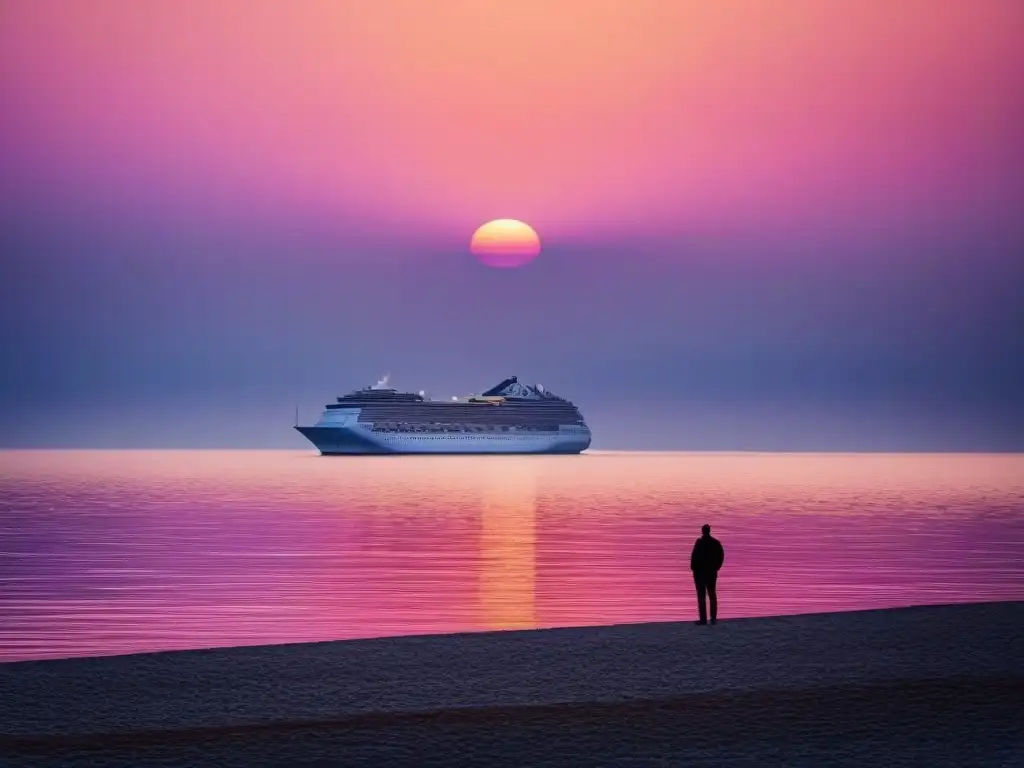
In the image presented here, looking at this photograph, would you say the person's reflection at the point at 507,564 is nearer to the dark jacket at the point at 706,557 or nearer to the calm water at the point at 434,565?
the calm water at the point at 434,565

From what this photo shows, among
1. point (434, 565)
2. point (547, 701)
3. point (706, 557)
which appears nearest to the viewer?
point (547, 701)

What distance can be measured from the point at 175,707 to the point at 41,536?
3478cm

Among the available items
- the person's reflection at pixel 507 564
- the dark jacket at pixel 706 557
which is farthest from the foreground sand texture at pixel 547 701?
the person's reflection at pixel 507 564

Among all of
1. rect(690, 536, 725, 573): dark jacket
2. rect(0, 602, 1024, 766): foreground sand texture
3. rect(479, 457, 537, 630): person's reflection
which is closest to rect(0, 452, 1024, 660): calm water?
rect(479, 457, 537, 630): person's reflection

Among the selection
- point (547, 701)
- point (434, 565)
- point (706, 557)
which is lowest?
point (547, 701)

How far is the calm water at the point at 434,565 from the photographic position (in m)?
24.1

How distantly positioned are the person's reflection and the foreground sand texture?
199 inches

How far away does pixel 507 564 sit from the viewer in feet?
117

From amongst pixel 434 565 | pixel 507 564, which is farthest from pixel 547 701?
pixel 507 564

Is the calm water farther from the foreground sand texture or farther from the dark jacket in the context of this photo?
the foreground sand texture

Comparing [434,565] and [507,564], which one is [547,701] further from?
[507,564]

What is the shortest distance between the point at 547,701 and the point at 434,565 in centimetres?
2128

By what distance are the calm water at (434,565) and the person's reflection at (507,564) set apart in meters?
0.10

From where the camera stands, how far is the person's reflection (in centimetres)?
2462
